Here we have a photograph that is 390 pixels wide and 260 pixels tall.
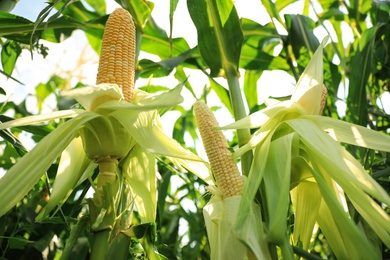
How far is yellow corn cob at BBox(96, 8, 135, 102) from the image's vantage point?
2.93 feet

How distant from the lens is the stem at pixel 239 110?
38.0 inches

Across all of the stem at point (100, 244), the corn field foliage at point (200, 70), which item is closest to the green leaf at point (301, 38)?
the corn field foliage at point (200, 70)

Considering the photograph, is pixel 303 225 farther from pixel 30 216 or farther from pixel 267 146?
pixel 30 216

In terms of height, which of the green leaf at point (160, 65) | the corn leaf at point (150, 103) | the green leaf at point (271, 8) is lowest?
the corn leaf at point (150, 103)

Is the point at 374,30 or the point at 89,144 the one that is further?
the point at 374,30

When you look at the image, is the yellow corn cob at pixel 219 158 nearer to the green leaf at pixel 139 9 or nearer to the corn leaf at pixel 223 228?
the corn leaf at pixel 223 228

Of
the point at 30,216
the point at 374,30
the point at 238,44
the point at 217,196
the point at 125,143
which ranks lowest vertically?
the point at 30,216

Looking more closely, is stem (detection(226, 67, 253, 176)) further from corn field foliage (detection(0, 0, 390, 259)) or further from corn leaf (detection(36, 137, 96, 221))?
corn leaf (detection(36, 137, 96, 221))

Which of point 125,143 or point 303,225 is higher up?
point 125,143

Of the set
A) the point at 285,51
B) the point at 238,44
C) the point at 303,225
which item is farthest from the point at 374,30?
the point at 303,225

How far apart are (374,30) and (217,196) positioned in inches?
42.7

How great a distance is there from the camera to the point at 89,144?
2.80 feet

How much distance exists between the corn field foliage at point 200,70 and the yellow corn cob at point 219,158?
5 centimetres

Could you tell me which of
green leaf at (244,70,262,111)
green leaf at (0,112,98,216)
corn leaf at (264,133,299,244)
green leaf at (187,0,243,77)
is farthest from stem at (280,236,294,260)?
green leaf at (244,70,262,111)
